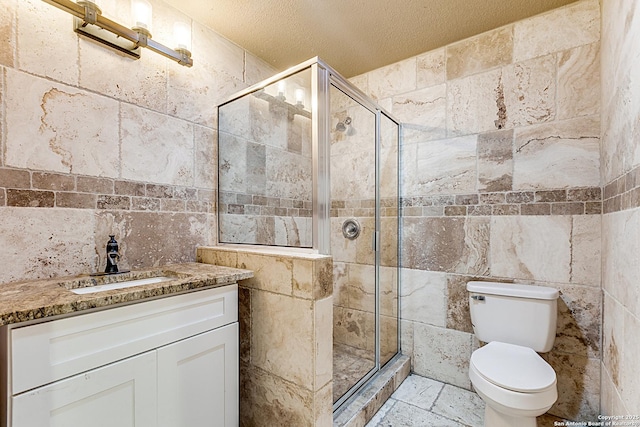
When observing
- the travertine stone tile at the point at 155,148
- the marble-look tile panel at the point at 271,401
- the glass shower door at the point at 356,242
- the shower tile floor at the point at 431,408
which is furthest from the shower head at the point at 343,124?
the shower tile floor at the point at 431,408

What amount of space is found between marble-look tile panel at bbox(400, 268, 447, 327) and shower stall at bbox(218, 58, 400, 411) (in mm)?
86

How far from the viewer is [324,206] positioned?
1446mm

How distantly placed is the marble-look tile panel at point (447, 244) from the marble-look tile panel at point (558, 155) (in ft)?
1.26

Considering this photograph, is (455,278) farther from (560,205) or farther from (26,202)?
(26,202)

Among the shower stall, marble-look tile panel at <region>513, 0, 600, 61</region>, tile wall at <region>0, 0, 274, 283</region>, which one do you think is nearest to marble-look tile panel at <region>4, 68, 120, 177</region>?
tile wall at <region>0, 0, 274, 283</region>

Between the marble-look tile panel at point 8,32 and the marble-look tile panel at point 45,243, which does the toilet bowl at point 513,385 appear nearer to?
the marble-look tile panel at point 45,243

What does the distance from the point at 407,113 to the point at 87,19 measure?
1.97 metres

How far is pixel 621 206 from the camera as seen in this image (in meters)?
1.21

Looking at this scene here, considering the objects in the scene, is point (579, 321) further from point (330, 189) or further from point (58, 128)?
point (58, 128)

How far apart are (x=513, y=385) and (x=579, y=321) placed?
752mm

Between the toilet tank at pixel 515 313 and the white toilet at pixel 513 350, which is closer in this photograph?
the white toilet at pixel 513 350

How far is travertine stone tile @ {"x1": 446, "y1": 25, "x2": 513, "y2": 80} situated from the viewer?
72.8 inches

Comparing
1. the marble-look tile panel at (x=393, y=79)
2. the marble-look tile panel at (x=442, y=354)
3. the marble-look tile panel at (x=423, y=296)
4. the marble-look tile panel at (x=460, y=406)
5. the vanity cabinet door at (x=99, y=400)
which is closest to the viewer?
the vanity cabinet door at (x=99, y=400)

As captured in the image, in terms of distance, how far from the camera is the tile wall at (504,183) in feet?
5.30
